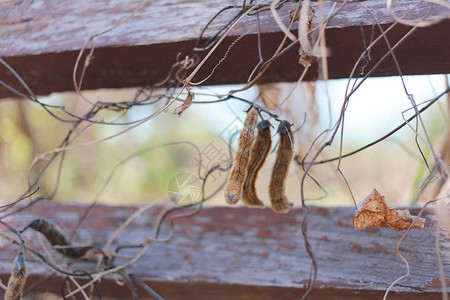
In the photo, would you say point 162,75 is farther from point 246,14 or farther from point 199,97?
point 246,14

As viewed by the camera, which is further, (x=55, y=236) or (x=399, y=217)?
(x=55, y=236)

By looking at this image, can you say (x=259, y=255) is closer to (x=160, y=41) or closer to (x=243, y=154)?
(x=243, y=154)

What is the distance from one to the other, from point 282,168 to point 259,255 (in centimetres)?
24

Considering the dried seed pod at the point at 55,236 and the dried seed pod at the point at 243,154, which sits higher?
the dried seed pod at the point at 243,154

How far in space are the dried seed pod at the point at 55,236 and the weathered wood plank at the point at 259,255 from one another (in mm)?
39

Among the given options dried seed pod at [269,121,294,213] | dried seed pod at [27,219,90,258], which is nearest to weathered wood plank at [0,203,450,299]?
dried seed pod at [27,219,90,258]

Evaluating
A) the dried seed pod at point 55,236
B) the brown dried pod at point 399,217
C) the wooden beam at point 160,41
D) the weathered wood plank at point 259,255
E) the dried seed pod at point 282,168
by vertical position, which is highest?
the wooden beam at point 160,41

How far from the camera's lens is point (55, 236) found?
76cm

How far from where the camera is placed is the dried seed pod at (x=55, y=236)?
2.36 feet

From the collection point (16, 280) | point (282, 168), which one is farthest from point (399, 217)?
point (16, 280)

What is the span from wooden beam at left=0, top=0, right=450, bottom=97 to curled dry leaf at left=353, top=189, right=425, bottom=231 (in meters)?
0.21

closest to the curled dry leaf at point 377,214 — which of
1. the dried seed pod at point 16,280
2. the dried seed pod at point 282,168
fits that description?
the dried seed pod at point 282,168

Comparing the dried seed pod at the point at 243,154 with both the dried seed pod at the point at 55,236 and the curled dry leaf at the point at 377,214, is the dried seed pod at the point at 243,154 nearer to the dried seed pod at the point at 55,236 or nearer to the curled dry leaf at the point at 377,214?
the curled dry leaf at the point at 377,214

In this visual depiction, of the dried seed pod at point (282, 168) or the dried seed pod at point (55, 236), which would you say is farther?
the dried seed pod at point (55, 236)
